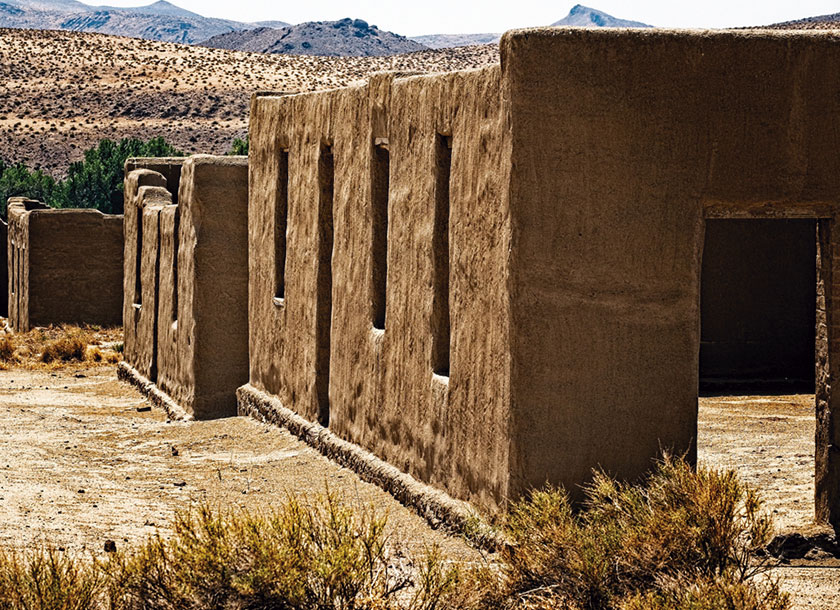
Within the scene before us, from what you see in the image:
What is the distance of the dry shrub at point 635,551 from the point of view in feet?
17.5

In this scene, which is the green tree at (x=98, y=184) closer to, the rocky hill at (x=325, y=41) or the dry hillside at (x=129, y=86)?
the dry hillside at (x=129, y=86)

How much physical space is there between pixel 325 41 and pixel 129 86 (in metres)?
127

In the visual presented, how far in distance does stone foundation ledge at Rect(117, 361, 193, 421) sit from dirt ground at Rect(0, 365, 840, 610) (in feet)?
0.44

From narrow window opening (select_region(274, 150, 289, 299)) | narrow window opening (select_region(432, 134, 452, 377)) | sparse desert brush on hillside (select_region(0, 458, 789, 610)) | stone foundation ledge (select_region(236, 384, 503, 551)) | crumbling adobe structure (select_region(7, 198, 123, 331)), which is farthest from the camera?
crumbling adobe structure (select_region(7, 198, 123, 331))

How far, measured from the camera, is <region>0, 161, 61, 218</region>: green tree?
4553 cm

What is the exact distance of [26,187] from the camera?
4575 cm

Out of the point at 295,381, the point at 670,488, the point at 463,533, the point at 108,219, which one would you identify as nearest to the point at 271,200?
the point at 295,381

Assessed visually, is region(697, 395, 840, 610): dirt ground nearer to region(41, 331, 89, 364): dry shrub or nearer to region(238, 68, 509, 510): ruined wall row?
region(238, 68, 509, 510): ruined wall row

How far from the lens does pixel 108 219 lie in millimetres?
19844

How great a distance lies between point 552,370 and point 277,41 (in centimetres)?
18903

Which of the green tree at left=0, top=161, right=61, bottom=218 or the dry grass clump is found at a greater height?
the green tree at left=0, top=161, right=61, bottom=218

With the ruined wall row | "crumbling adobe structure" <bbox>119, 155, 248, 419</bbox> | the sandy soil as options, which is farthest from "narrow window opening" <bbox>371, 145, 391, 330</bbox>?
"crumbling adobe structure" <bbox>119, 155, 248, 419</bbox>

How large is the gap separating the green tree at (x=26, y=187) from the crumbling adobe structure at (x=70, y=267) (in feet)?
86.9

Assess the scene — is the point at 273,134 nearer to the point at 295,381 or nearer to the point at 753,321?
the point at 295,381
